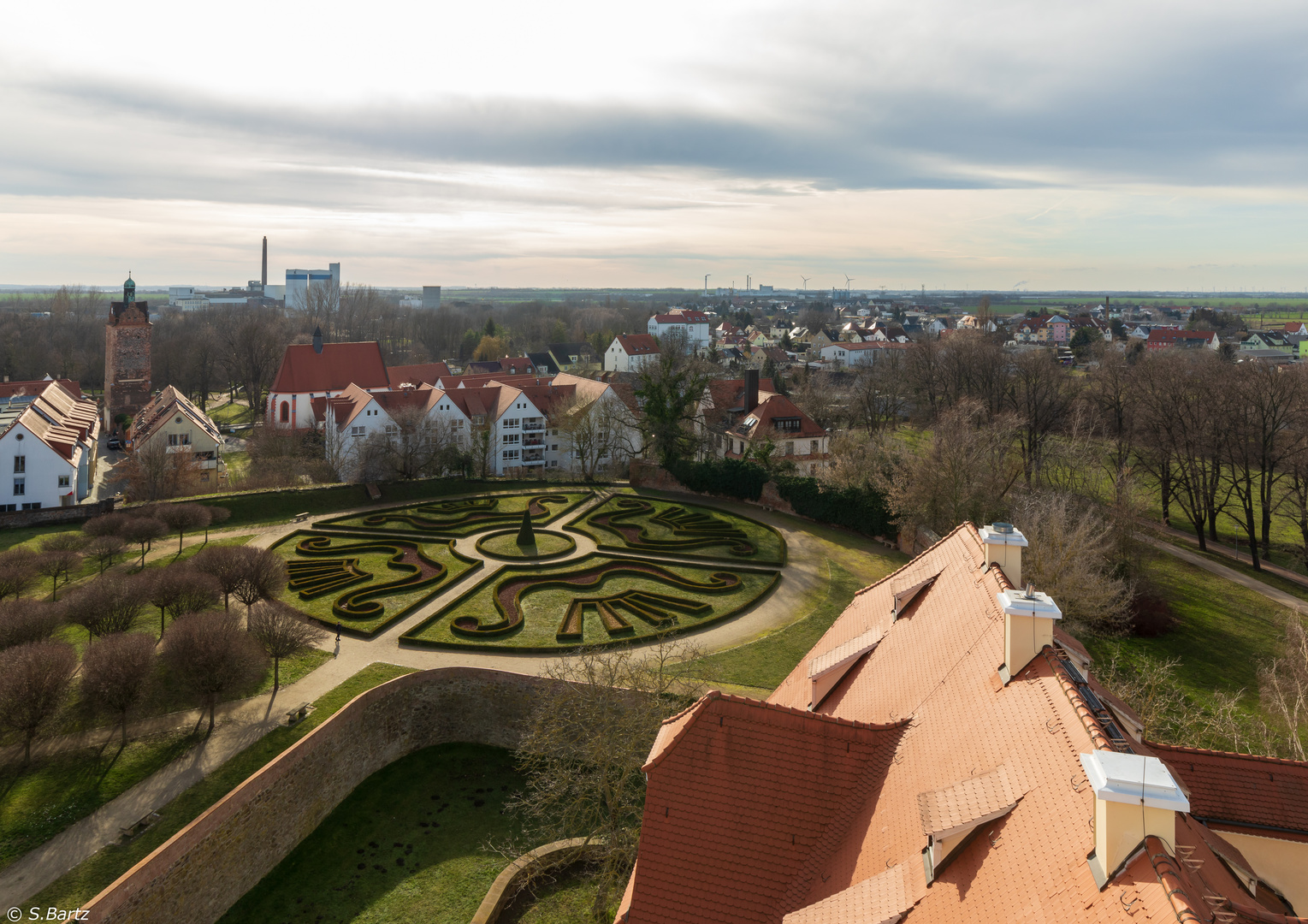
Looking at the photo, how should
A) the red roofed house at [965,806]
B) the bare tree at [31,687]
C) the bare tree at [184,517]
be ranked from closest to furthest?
the red roofed house at [965,806] < the bare tree at [31,687] < the bare tree at [184,517]

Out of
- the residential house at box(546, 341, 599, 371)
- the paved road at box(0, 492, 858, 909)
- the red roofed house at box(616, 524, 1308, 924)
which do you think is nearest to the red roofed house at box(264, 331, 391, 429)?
the paved road at box(0, 492, 858, 909)

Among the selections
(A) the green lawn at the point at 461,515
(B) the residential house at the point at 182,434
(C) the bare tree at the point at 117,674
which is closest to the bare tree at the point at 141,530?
(A) the green lawn at the point at 461,515

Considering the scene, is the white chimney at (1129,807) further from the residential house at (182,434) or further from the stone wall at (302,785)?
the residential house at (182,434)

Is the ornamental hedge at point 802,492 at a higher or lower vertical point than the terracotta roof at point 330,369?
lower

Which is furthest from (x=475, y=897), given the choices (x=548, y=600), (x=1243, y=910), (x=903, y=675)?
(x=1243, y=910)

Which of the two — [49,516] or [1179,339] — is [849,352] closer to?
[1179,339]

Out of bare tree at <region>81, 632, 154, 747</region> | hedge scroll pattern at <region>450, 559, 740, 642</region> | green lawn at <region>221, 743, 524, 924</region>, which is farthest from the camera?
hedge scroll pattern at <region>450, 559, 740, 642</region>

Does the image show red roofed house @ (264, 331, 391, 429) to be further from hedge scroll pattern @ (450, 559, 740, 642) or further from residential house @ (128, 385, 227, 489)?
hedge scroll pattern @ (450, 559, 740, 642)
